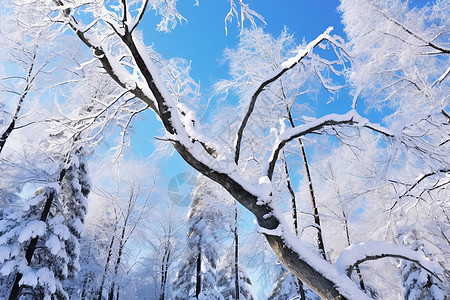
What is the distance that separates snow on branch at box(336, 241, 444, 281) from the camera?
2.86 meters

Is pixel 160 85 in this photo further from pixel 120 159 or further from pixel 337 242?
pixel 337 242

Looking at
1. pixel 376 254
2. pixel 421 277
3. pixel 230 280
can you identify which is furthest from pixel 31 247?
pixel 421 277

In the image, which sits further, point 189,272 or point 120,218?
point 189,272

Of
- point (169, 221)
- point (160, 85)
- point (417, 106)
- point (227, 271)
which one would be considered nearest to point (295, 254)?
point (160, 85)

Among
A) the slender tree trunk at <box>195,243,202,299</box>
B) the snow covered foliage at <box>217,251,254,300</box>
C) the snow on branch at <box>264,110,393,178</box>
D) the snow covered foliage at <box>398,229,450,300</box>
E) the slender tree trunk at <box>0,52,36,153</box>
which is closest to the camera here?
the snow on branch at <box>264,110,393,178</box>

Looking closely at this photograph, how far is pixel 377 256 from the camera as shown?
299 cm

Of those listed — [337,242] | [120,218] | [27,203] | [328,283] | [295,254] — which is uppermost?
[120,218]

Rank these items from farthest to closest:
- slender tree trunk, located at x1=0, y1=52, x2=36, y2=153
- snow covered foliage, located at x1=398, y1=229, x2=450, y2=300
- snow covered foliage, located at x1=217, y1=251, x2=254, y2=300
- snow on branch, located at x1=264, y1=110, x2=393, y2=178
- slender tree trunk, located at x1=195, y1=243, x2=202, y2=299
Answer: snow covered foliage, located at x1=217, y1=251, x2=254, y2=300 → slender tree trunk, located at x1=195, y1=243, x2=202, y2=299 → snow covered foliage, located at x1=398, y1=229, x2=450, y2=300 → slender tree trunk, located at x1=0, y1=52, x2=36, y2=153 → snow on branch, located at x1=264, y1=110, x2=393, y2=178

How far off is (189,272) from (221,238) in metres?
4.69

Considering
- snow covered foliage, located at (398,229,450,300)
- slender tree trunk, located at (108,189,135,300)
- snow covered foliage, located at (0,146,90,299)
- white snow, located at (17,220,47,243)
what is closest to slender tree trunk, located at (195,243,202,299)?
slender tree trunk, located at (108,189,135,300)

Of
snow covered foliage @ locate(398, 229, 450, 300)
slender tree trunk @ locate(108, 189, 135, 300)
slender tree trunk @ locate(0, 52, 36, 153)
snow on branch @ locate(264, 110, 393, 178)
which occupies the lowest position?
snow covered foliage @ locate(398, 229, 450, 300)

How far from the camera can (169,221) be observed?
16.3 meters

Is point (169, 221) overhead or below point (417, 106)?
overhead

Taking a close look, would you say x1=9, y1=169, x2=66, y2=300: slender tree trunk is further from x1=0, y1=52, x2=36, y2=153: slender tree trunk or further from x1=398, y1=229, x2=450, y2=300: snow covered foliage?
x1=398, y1=229, x2=450, y2=300: snow covered foliage
